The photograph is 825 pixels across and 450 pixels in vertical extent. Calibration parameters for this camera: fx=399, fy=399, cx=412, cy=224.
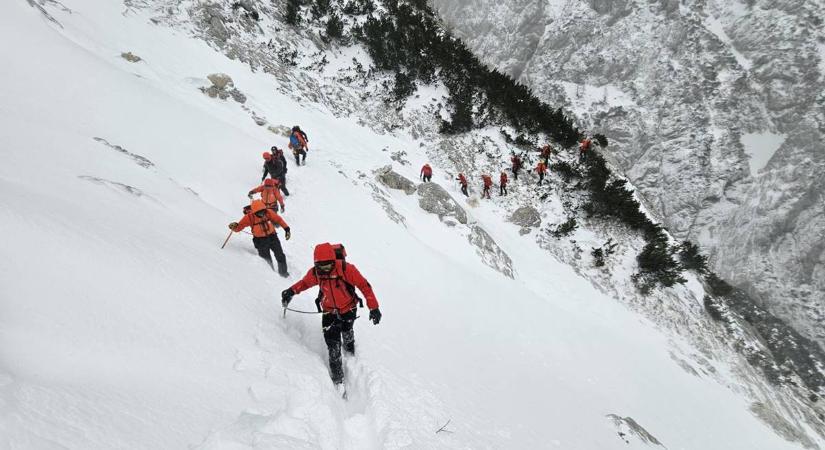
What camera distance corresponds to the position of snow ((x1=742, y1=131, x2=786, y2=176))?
2600cm

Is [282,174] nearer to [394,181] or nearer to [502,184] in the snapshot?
[394,181]

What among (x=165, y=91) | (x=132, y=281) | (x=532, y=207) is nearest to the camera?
(x=132, y=281)

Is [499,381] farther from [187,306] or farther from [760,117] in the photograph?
[760,117]

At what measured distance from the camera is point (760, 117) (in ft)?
87.9

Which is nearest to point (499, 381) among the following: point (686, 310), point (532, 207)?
point (532, 207)

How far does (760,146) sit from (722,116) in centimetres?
302

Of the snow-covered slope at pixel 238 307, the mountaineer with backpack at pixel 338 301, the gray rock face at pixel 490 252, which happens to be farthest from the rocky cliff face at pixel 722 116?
the mountaineer with backpack at pixel 338 301

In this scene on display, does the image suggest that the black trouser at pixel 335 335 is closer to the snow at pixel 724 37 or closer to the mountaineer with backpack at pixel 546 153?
the mountaineer with backpack at pixel 546 153

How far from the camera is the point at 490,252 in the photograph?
13.5 metres

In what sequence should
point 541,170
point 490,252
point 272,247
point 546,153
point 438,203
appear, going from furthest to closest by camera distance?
point 546,153
point 541,170
point 438,203
point 490,252
point 272,247

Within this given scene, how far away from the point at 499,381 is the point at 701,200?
90.7ft

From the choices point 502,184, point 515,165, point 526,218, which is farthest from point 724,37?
point 526,218

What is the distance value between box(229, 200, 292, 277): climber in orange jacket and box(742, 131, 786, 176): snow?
31597mm

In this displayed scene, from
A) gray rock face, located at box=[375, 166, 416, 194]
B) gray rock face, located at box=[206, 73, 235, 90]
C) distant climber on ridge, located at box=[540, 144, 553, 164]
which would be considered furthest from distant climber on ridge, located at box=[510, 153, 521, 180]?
gray rock face, located at box=[206, 73, 235, 90]
